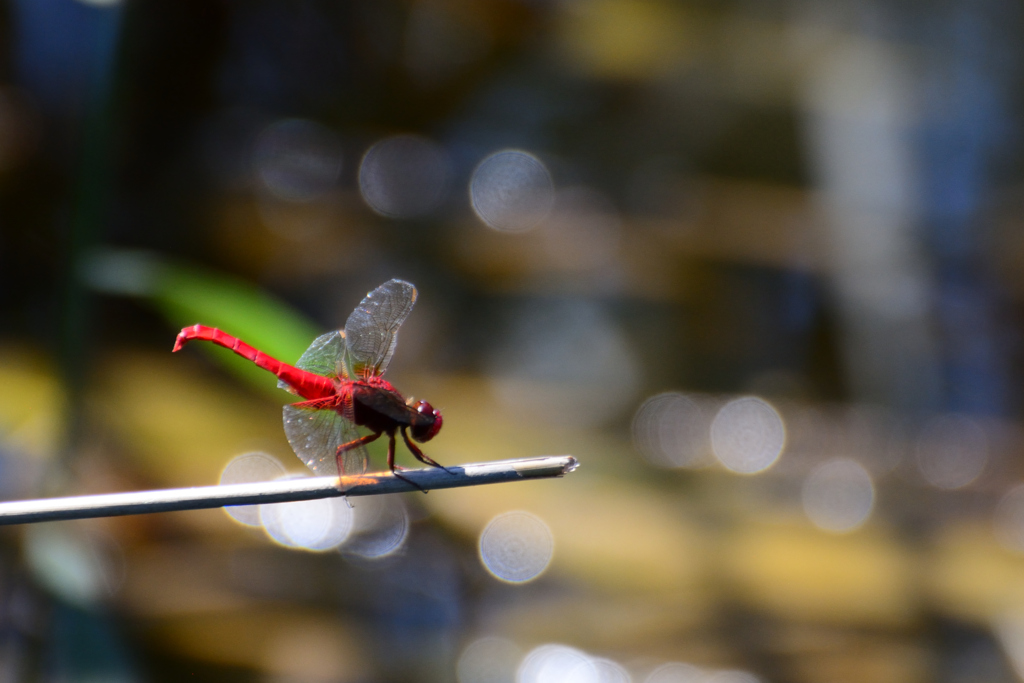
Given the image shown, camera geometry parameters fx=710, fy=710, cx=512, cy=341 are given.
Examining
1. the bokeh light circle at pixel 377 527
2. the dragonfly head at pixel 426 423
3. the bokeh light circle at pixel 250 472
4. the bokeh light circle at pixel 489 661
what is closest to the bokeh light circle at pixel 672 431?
the bokeh light circle at pixel 377 527

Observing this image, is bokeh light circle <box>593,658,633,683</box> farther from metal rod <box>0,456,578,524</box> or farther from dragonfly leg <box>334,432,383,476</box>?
metal rod <box>0,456,578,524</box>

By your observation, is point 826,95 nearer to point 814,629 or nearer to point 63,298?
point 814,629

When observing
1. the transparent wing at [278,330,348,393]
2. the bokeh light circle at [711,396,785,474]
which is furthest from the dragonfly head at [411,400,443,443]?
the bokeh light circle at [711,396,785,474]

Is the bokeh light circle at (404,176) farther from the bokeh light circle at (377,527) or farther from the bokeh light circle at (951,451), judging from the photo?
the bokeh light circle at (951,451)

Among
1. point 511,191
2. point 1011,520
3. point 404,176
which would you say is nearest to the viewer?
point 1011,520

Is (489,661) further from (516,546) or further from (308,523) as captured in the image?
(308,523)

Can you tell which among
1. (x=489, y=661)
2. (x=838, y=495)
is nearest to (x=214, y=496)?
(x=489, y=661)
